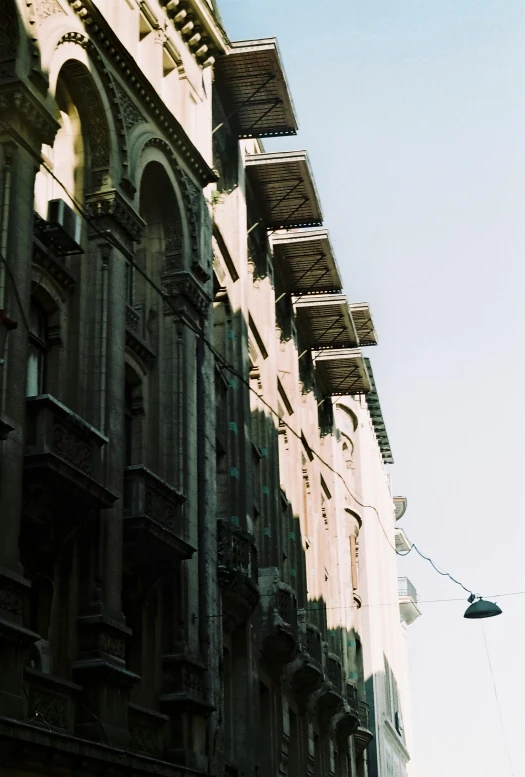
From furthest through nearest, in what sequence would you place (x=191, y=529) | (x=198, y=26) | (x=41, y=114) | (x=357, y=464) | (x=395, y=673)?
(x=395, y=673) < (x=357, y=464) < (x=198, y=26) < (x=191, y=529) < (x=41, y=114)

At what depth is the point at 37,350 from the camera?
2167 cm

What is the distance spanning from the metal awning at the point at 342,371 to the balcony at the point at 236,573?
1927 centimetres

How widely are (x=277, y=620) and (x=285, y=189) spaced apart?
1294 centimetres

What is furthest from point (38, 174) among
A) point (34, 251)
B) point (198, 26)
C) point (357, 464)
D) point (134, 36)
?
point (357, 464)

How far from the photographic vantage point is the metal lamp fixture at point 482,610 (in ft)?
105

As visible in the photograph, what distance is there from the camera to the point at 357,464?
57.8 m

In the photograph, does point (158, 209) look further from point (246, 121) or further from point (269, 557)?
point (269, 557)

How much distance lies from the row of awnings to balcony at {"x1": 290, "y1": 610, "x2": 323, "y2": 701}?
1137 centimetres

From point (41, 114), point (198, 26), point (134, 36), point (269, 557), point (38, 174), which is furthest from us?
point (269, 557)

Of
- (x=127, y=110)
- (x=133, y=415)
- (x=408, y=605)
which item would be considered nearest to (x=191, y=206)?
(x=127, y=110)

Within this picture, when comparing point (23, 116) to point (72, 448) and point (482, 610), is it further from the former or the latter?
point (482, 610)

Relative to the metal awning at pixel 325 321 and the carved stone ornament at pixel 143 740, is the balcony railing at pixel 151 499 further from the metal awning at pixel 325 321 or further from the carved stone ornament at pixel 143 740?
the metal awning at pixel 325 321

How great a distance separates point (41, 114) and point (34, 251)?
7.42ft

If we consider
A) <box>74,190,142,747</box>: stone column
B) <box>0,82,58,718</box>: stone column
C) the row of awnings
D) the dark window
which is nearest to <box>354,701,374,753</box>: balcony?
the row of awnings
